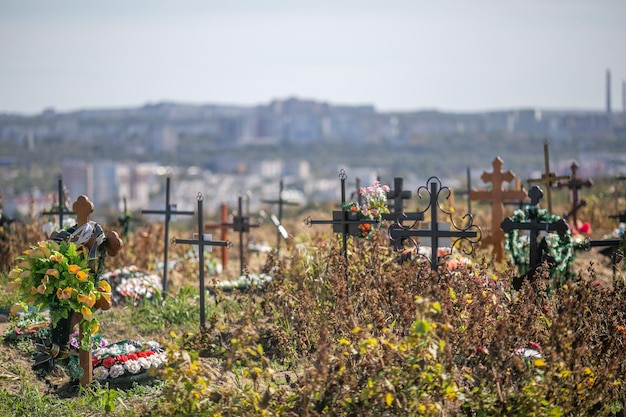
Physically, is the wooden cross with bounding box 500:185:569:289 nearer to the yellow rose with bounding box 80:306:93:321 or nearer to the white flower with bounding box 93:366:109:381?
the white flower with bounding box 93:366:109:381

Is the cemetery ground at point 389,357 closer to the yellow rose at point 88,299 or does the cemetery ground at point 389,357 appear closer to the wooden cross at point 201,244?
the wooden cross at point 201,244

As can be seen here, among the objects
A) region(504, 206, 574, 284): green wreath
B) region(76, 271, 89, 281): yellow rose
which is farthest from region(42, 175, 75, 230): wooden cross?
region(504, 206, 574, 284): green wreath

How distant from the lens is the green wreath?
30.0 ft

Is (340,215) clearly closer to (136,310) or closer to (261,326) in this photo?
(261,326)

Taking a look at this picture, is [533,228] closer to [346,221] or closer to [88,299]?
[346,221]

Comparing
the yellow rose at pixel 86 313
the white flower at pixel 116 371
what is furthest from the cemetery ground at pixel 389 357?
the yellow rose at pixel 86 313

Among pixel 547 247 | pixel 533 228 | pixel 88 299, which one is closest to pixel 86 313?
pixel 88 299

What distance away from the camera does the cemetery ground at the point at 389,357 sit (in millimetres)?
5383

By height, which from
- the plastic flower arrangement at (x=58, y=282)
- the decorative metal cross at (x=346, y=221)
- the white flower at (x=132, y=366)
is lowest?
the white flower at (x=132, y=366)

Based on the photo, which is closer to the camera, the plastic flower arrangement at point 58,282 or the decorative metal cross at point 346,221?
the plastic flower arrangement at point 58,282

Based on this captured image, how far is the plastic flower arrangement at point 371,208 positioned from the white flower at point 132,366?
2.69 metres

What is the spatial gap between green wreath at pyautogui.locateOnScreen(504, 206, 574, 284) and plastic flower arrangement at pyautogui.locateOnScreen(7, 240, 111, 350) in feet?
14.1

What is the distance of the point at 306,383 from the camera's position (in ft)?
17.7

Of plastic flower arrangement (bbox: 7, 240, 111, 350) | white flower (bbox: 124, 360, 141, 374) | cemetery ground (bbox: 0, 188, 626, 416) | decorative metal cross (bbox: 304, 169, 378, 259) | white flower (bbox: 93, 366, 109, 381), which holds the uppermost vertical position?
decorative metal cross (bbox: 304, 169, 378, 259)
